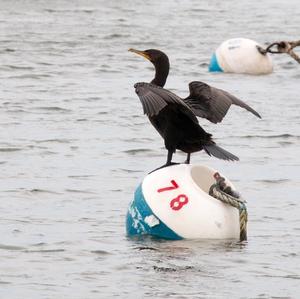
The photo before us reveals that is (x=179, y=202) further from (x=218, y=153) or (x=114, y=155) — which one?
(x=114, y=155)

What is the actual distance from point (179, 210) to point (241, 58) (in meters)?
12.6

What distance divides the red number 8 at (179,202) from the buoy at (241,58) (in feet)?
40.9

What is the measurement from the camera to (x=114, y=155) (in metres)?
15.6

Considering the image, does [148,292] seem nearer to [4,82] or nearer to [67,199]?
[67,199]

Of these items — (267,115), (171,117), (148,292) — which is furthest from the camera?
(267,115)

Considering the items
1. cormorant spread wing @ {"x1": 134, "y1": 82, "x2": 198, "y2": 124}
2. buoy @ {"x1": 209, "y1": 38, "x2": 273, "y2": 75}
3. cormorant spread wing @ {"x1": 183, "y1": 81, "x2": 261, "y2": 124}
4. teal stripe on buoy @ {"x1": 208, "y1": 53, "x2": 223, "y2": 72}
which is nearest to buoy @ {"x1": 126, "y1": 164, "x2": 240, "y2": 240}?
cormorant spread wing @ {"x1": 134, "y1": 82, "x2": 198, "y2": 124}

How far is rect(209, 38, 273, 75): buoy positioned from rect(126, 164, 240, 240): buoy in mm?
12209

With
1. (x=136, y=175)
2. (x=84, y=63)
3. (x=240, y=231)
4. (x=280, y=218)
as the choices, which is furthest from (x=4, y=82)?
(x=240, y=231)

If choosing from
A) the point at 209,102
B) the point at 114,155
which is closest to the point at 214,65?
the point at 114,155

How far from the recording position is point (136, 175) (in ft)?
47.2

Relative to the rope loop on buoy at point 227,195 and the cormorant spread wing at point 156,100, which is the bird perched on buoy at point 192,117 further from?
the rope loop on buoy at point 227,195

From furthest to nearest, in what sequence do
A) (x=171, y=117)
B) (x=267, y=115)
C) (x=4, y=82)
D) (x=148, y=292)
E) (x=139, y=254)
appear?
(x=4, y=82) → (x=267, y=115) → (x=171, y=117) → (x=139, y=254) → (x=148, y=292)

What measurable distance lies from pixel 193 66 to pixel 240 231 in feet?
43.3

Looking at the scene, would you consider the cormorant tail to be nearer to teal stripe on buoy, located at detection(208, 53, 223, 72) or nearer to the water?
the water
